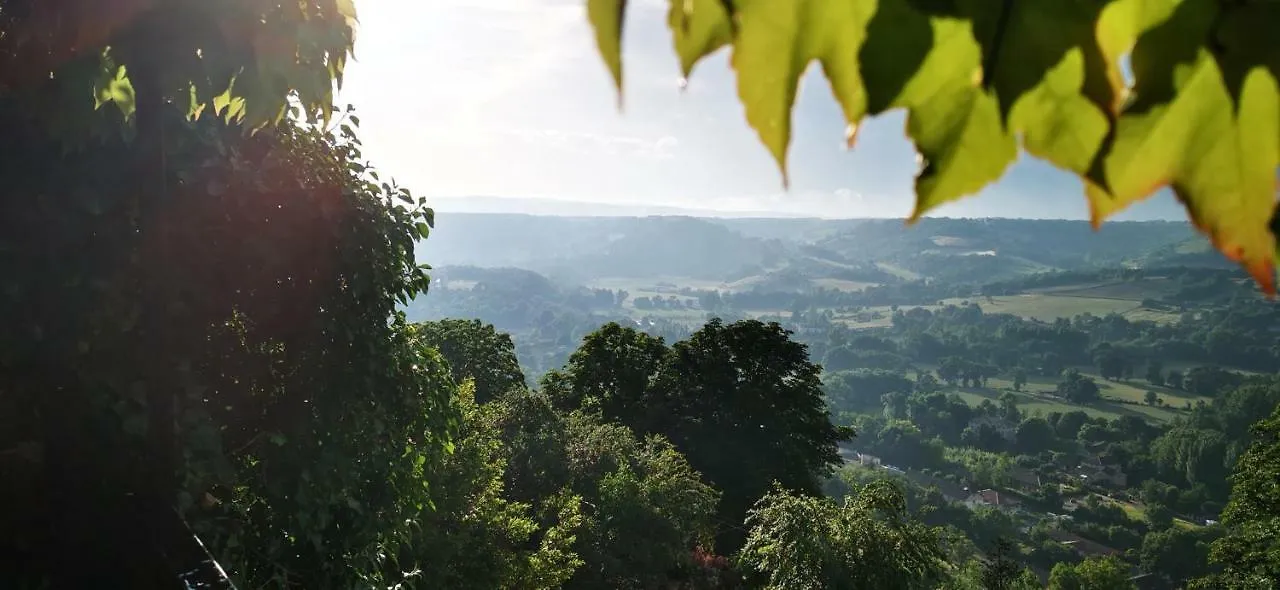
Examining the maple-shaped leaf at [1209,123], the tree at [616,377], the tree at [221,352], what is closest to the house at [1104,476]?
the tree at [616,377]

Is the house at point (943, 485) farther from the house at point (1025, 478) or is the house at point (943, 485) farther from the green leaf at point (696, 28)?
the green leaf at point (696, 28)

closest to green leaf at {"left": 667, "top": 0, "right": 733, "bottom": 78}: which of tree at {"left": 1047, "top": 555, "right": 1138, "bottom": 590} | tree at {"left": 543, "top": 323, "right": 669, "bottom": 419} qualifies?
tree at {"left": 543, "top": 323, "right": 669, "bottom": 419}

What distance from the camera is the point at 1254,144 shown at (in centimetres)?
34

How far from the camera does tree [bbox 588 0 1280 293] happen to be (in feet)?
1.09

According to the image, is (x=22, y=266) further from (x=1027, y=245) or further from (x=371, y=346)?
(x=1027, y=245)

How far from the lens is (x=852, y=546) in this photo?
9859mm

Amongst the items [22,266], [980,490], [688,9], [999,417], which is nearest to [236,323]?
[22,266]

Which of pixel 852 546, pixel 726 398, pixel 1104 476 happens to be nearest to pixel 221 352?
pixel 852 546

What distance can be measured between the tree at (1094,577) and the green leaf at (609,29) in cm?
3622

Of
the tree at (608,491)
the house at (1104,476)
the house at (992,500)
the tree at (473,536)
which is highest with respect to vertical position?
the tree at (473,536)

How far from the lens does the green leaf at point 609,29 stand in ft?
1.19

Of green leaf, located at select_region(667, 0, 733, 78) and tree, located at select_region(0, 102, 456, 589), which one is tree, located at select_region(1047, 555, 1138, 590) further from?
green leaf, located at select_region(667, 0, 733, 78)

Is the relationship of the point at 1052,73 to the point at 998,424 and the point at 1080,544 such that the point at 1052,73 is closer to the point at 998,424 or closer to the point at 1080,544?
the point at 1080,544

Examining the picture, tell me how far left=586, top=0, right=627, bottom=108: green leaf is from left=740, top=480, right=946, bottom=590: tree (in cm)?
1035
